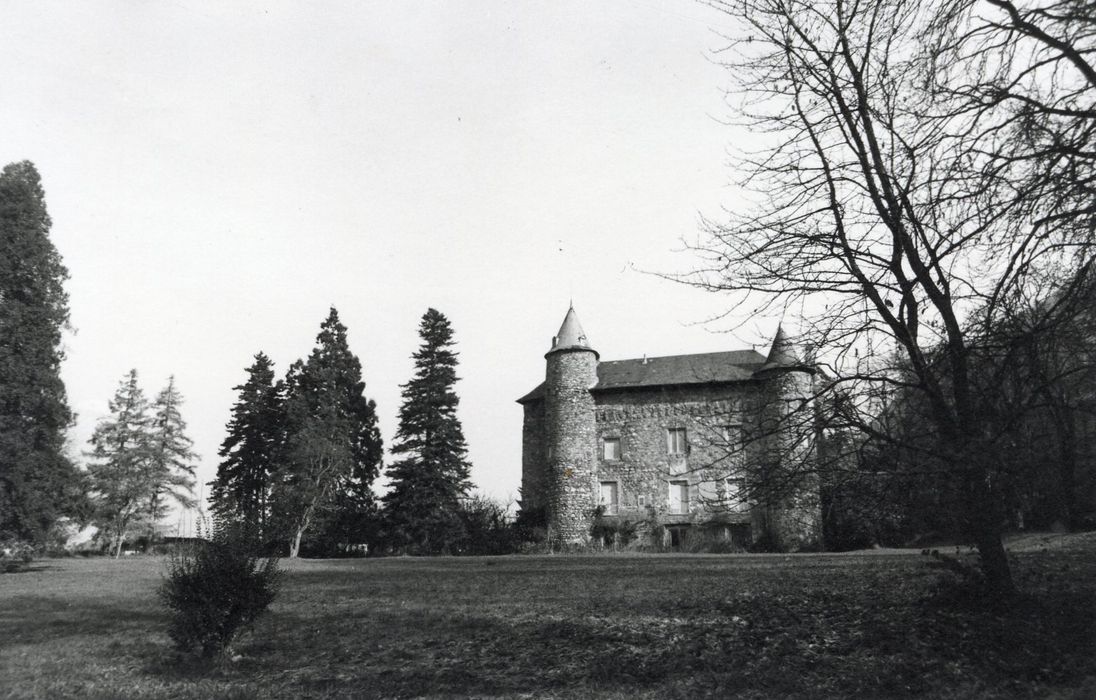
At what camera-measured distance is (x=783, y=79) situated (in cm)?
824

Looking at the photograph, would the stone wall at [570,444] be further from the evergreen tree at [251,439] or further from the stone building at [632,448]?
the evergreen tree at [251,439]

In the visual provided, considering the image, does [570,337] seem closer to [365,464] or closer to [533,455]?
[533,455]

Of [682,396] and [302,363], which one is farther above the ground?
[302,363]

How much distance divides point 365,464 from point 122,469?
16561 mm

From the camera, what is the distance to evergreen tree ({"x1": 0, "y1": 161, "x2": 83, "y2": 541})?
23.5m

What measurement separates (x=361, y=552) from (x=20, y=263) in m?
19.1

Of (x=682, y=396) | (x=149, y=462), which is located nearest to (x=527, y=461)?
(x=682, y=396)

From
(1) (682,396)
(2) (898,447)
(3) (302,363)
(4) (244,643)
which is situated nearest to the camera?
(2) (898,447)

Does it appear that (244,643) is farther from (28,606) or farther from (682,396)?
(682,396)

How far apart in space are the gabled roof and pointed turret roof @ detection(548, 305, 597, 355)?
2.05 meters

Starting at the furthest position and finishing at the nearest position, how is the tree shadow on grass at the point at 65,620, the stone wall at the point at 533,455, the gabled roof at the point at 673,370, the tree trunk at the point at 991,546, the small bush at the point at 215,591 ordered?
the stone wall at the point at 533,455 < the gabled roof at the point at 673,370 < the tree shadow on grass at the point at 65,620 < the small bush at the point at 215,591 < the tree trunk at the point at 991,546

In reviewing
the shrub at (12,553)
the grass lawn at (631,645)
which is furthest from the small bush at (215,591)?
the shrub at (12,553)

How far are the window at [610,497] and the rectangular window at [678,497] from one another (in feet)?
8.26

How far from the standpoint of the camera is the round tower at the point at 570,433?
97.4 ft
